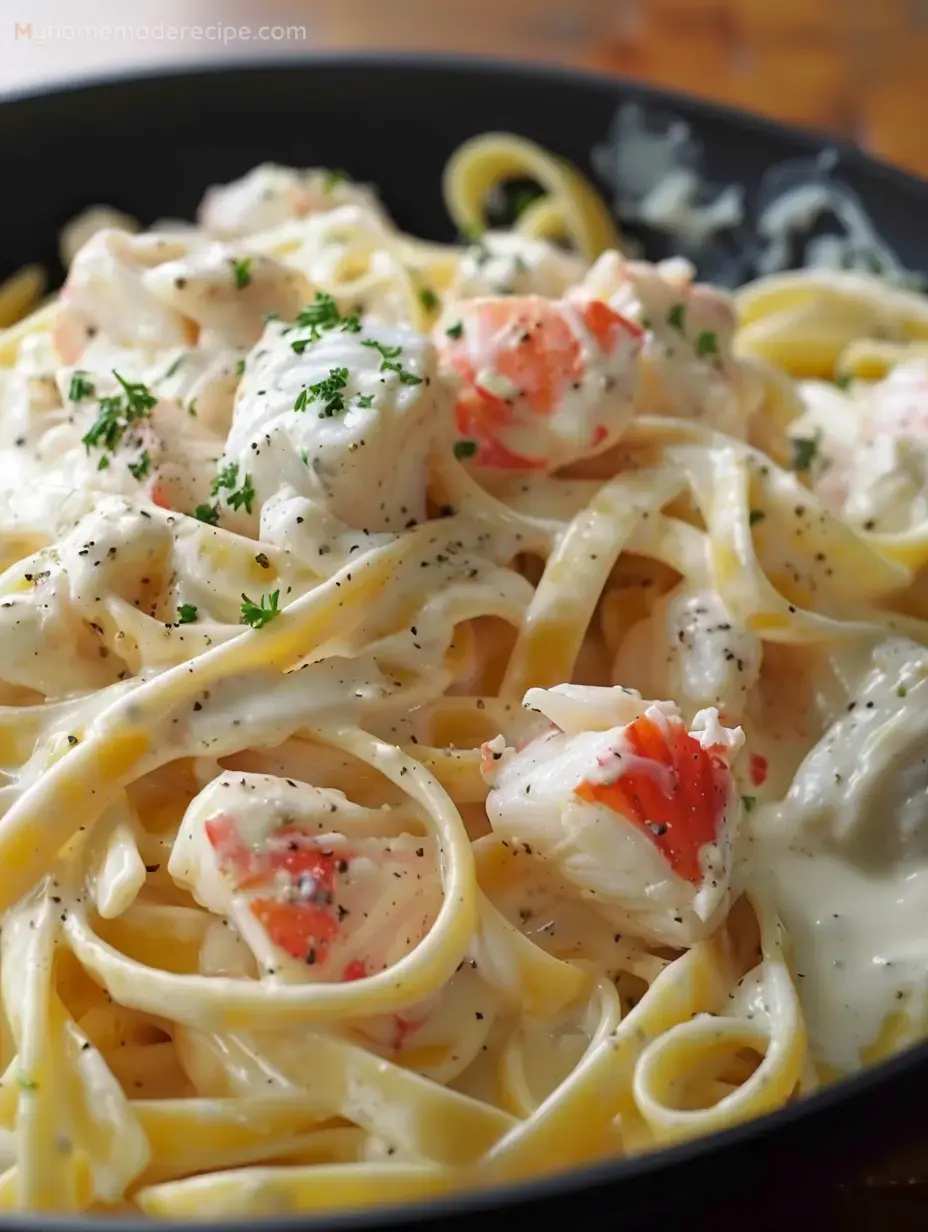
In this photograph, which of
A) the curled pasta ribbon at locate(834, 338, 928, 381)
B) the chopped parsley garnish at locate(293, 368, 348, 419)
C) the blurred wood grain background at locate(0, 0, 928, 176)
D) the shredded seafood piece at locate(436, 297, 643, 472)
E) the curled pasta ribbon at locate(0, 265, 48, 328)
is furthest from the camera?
the blurred wood grain background at locate(0, 0, 928, 176)

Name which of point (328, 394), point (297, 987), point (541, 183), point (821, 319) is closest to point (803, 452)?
point (821, 319)

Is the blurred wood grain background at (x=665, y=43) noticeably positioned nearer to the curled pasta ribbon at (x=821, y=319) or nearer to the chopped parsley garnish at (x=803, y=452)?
the curled pasta ribbon at (x=821, y=319)

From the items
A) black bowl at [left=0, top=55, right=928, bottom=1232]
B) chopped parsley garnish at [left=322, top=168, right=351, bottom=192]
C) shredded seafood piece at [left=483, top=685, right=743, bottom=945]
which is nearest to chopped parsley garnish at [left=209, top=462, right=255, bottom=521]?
shredded seafood piece at [left=483, top=685, right=743, bottom=945]

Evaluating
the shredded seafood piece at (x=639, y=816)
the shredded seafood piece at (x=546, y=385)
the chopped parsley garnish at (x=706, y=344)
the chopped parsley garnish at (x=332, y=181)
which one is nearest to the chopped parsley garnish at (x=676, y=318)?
the chopped parsley garnish at (x=706, y=344)

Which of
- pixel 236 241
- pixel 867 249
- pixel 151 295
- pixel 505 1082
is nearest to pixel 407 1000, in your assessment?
pixel 505 1082

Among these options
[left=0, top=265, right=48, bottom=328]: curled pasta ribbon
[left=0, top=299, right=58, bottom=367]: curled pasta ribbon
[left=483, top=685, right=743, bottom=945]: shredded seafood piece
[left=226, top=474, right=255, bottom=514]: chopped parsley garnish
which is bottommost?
[left=483, top=685, right=743, bottom=945]: shredded seafood piece

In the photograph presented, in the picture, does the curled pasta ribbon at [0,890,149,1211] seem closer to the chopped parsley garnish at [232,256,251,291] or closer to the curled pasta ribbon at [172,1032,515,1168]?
the curled pasta ribbon at [172,1032,515,1168]

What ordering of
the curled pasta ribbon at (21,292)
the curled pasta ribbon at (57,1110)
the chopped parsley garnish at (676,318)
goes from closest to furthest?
the curled pasta ribbon at (57,1110)
the chopped parsley garnish at (676,318)
the curled pasta ribbon at (21,292)
